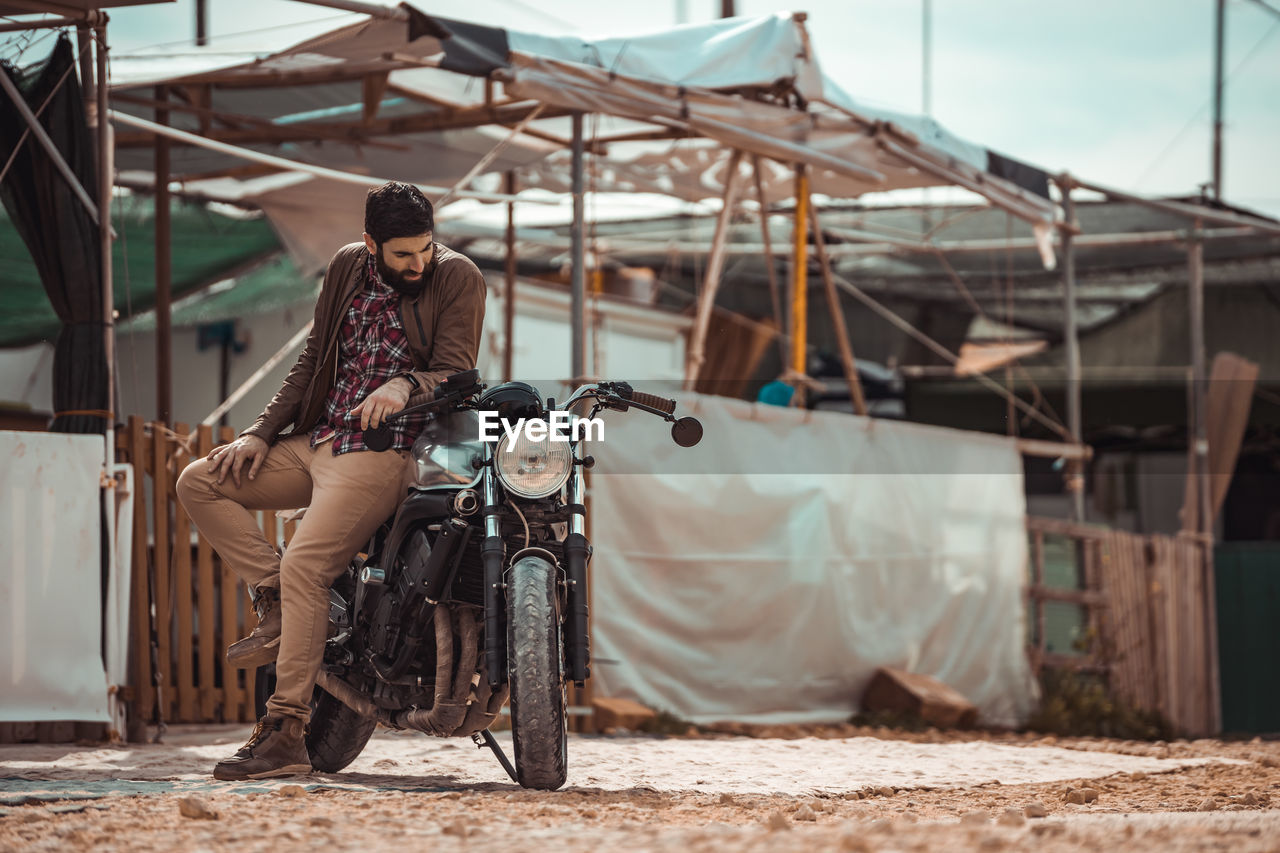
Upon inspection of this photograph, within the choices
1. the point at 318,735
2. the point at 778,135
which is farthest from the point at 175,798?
the point at 778,135

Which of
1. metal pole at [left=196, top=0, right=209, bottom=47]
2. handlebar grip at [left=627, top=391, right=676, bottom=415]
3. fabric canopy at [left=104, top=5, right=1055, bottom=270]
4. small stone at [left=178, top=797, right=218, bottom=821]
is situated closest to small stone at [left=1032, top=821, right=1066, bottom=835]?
handlebar grip at [left=627, top=391, right=676, bottom=415]

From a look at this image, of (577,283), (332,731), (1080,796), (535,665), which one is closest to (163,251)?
(577,283)

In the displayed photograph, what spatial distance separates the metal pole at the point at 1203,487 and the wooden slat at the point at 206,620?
8.89m

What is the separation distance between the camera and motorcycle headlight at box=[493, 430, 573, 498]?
4.31 metres

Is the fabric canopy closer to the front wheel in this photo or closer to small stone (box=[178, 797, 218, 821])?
the front wheel

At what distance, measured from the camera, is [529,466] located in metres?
4.33

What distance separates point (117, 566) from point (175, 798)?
2829 mm

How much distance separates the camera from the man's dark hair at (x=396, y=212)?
15.0 ft

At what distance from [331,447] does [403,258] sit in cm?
63

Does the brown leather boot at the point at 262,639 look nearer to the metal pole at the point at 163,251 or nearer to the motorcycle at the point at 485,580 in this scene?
the motorcycle at the point at 485,580

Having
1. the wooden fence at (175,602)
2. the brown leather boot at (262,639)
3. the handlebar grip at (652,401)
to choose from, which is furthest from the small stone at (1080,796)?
the wooden fence at (175,602)

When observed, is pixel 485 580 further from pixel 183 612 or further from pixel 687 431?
pixel 183 612

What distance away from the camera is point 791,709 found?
9250 mm

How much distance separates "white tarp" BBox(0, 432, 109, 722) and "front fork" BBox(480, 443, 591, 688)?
9.16ft
